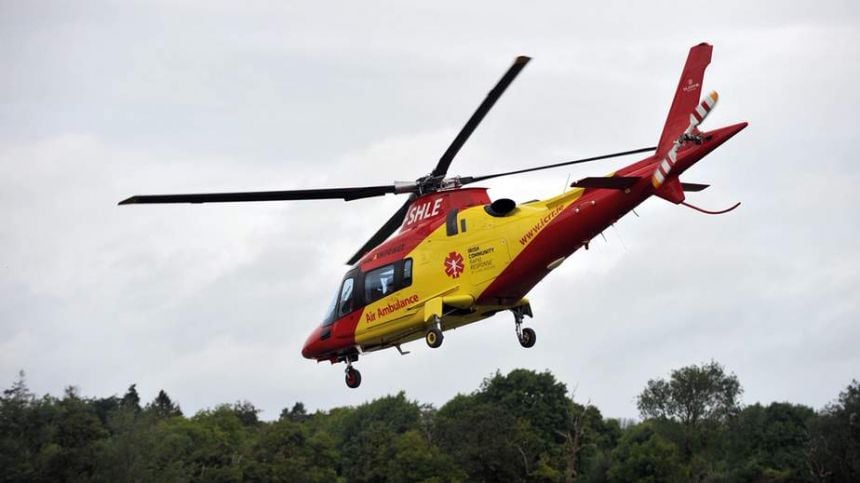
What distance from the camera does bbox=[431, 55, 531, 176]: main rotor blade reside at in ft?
88.1

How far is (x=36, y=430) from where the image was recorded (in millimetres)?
64125

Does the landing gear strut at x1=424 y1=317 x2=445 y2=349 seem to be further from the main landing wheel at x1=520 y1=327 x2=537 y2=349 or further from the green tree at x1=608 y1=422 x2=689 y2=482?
the green tree at x1=608 y1=422 x2=689 y2=482

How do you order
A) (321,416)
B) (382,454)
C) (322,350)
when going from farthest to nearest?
1. (321,416)
2. (382,454)
3. (322,350)

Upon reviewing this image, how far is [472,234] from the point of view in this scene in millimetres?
30422

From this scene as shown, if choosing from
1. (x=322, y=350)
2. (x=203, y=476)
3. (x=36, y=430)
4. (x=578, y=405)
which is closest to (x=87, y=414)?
(x=36, y=430)

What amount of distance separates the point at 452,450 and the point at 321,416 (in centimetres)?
5076

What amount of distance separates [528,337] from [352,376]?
6.14 metres

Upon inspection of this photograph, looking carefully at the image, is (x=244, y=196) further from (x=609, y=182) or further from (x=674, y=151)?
(x=674, y=151)

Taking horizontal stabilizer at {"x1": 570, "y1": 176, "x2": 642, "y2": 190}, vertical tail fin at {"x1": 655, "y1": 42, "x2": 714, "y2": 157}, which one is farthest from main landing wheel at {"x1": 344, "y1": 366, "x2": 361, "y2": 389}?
vertical tail fin at {"x1": 655, "y1": 42, "x2": 714, "y2": 157}

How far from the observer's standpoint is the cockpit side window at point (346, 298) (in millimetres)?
33750

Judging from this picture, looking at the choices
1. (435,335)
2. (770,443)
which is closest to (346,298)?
(435,335)

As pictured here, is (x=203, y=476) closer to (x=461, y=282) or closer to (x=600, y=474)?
(x=600, y=474)

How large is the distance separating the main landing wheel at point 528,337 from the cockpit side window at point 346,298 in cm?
537

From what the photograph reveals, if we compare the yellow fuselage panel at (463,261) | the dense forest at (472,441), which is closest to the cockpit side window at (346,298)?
the yellow fuselage panel at (463,261)
